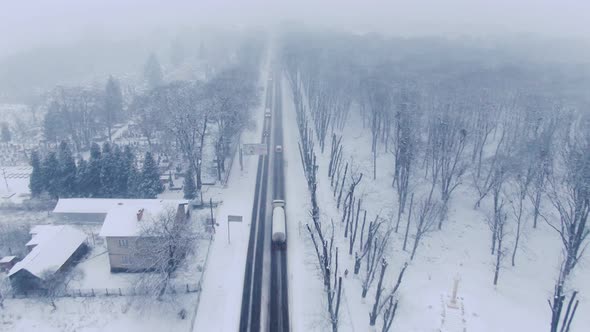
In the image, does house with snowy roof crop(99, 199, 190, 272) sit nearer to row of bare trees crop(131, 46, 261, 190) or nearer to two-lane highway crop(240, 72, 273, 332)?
two-lane highway crop(240, 72, 273, 332)

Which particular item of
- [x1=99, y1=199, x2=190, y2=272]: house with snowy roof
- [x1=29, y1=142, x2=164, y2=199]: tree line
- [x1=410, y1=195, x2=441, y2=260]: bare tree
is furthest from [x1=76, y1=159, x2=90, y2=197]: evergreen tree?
[x1=410, y1=195, x2=441, y2=260]: bare tree

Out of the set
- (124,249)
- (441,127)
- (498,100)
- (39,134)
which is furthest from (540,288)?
(39,134)

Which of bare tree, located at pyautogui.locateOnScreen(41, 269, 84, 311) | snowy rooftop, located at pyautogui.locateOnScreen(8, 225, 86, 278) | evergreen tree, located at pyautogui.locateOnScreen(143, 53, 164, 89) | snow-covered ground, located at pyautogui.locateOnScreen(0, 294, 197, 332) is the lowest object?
snow-covered ground, located at pyautogui.locateOnScreen(0, 294, 197, 332)

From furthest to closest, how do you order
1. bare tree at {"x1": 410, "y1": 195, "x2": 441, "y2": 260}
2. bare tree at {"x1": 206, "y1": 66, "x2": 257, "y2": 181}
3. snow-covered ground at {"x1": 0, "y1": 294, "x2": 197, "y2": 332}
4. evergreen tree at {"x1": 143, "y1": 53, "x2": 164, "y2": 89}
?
1. evergreen tree at {"x1": 143, "y1": 53, "x2": 164, "y2": 89}
2. bare tree at {"x1": 206, "y1": 66, "x2": 257, "y2": 181}
3. bare tree at {"x1": 410, "y1": 195, "x2": 441, "y2": 260}
4. snow-covered ground at {"x1": 0, "y1": 294, "x2": 197, "y2": 332}

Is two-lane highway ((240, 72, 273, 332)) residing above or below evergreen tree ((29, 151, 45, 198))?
below

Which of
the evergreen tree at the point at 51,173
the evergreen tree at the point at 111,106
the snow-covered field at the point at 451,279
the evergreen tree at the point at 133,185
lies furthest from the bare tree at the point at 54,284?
the evergreen tree at the point at 111,106

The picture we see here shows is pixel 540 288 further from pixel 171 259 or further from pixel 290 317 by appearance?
pixel 171 259

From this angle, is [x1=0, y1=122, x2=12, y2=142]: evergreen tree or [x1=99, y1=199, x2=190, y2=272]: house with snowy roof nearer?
[x1=99, y1=199, x2=190, y2=272]: house with snowy roof
